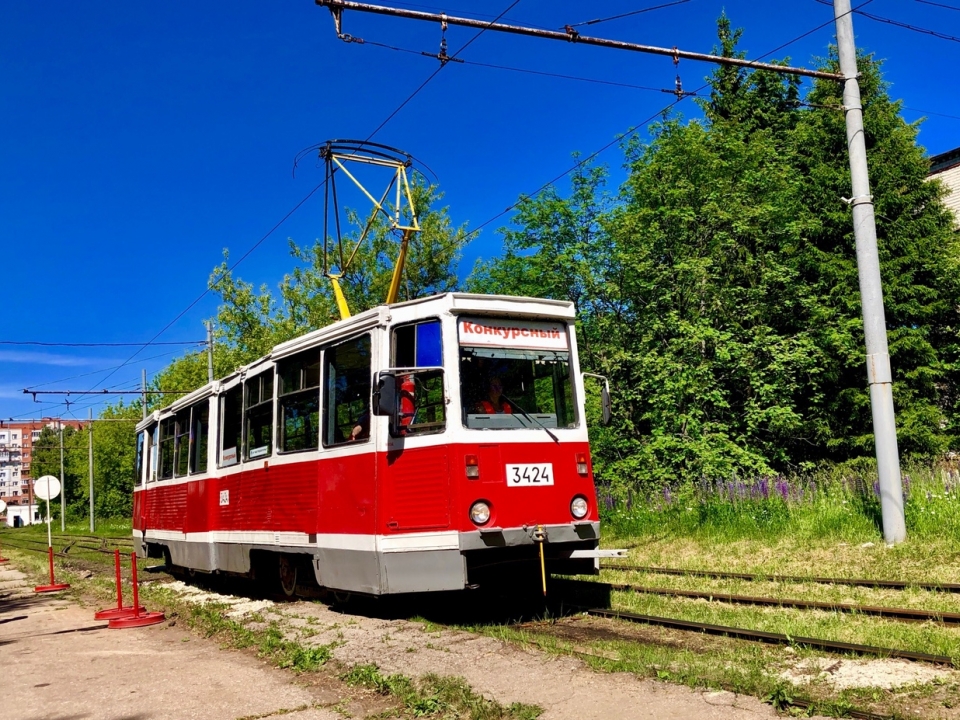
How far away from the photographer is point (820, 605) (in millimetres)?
8445

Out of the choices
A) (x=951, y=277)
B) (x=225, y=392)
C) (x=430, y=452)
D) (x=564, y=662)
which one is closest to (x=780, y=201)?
(x=951, y=277)

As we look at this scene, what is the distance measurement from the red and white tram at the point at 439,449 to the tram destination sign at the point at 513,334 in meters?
0.01

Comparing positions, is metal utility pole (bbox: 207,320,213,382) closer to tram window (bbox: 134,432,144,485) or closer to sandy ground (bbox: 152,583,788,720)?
tram window (bbox: 134,432,144,485)

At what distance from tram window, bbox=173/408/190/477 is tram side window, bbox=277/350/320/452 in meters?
4.64

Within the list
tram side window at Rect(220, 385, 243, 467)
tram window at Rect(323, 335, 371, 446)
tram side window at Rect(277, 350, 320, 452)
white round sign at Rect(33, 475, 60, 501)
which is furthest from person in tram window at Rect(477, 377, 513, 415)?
white round sign at Rect(33, 475, 60, 501)

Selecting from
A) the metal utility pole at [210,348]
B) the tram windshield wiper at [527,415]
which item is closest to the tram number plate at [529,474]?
the tram windshield wiper at [527,415]

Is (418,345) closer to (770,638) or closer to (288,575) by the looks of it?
(770,638)

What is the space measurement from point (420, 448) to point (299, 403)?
8.28 feet

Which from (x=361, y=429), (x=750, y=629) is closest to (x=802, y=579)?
(x=750, y=629)

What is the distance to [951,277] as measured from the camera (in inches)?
1008

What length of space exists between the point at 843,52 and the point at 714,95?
2865 cm

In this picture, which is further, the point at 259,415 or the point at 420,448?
the point at 259,415

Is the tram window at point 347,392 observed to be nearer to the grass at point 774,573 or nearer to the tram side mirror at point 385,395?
the tram side mirror at point 385,395

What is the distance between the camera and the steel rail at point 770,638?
618 centimetres
